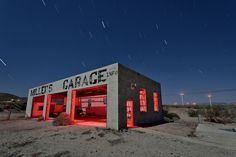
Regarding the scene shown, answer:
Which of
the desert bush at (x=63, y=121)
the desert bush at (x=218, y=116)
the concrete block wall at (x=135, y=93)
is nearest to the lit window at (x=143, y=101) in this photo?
the concrete block wall at (x=135, y=93)

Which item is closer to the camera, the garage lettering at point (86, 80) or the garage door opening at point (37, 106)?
the garage lettering at point (86, 80)

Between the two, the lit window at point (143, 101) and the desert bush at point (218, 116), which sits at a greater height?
the lit window at point (143, 101)

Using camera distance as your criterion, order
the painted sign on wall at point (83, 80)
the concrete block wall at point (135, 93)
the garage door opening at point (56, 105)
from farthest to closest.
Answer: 1. the garage door opening at point (56, 105)
2. the painted sign on wall at point (83, 80)
3. the concrete block wall at point (135, 93)

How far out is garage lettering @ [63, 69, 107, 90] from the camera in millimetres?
11759

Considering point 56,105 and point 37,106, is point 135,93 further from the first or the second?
point 37,106

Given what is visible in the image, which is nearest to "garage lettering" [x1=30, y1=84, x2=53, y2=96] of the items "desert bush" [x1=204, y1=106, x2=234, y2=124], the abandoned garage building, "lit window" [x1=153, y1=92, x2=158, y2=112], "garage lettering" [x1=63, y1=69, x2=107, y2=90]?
the abandoned garage building

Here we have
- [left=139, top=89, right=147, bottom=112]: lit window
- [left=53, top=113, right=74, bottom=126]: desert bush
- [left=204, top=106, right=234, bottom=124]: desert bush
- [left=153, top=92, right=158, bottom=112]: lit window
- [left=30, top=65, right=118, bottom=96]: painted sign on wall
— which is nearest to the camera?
[left=30, top=65, right=118, bottom=96]: painted sign on wall

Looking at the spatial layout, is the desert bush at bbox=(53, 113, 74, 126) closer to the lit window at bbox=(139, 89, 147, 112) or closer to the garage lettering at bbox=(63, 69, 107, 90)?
the garage lettering at bbox=(63, 69, 107, 90)

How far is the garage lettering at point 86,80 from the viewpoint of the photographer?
38.6 feet

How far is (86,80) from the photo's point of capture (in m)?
13.2

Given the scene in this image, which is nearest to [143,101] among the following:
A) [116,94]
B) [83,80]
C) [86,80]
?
[116,94]

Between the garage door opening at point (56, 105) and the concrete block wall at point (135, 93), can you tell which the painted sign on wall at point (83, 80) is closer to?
the concrete block wall at point (135, 93)

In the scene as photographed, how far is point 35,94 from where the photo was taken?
22344mm

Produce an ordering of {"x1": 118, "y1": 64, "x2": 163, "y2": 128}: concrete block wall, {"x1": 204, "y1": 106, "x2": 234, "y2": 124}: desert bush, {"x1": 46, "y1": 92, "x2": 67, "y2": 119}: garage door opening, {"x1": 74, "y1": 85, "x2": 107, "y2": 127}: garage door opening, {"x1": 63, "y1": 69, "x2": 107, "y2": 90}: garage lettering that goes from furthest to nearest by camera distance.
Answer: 1. {"x1": 46, "y1": 92, "x2": 67, "y2": 119}: garage door opening
2. {"x1": 74, "y1": 85, "x2": 107, "y2": 127}: garage door opening
3. {"x1": 204, "y1": 106, "x2": 234, "y2": 124}: desert bush
4. {"x1": 63, "y1": 69, "x2": 107, "y2": 90}: garage lettering
5. {"x1": 118, "y1": 64, "x2": 163, "y2": 128}: concrete block wall
